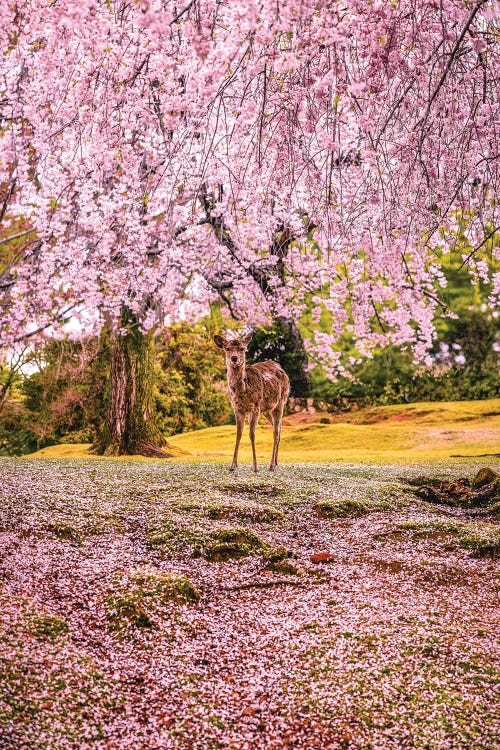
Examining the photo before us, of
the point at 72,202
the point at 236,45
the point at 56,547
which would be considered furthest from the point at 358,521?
the point at 72,202

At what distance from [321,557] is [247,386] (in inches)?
208

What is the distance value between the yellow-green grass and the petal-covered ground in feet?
29.8

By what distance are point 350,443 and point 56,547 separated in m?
15.5

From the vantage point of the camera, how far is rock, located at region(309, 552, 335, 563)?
24.3 ft

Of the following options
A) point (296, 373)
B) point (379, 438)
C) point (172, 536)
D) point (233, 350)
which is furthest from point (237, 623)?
point (296, 373)

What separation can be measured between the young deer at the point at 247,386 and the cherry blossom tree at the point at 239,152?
5.78ft

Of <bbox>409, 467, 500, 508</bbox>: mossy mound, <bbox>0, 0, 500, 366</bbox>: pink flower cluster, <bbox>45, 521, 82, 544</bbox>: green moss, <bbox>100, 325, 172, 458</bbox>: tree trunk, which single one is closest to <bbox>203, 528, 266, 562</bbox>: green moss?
<bbox>45, 521, 82, 544</bbox>: green moss

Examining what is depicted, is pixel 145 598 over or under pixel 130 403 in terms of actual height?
under

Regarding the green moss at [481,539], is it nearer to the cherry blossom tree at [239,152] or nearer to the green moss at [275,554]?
the green moss at [275,554]

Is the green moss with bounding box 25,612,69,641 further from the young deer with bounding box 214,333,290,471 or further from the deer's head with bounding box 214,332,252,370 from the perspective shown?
the deer's head with bounding box 214,332,252,370

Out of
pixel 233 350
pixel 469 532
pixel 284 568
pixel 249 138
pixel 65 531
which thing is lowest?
pixel 469 532

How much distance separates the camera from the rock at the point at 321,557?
740 cm

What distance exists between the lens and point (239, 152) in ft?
19.0

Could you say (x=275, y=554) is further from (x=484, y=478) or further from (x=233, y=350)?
(x=484, y=478)
